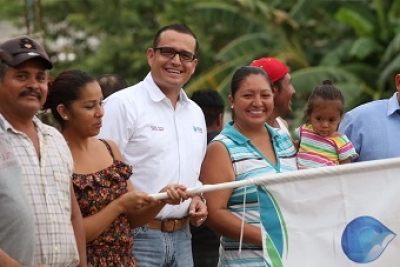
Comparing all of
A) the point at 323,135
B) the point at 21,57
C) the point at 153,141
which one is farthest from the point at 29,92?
the point at 323,135

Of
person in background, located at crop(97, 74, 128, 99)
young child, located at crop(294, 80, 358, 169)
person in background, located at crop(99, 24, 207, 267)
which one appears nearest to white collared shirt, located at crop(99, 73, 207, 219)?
person in background, located at crop(99, 24, 207, 267)

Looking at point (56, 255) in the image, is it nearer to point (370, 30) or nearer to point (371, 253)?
point (371, 253)

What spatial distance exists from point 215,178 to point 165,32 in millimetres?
1081

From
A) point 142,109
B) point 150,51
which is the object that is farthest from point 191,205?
point 150,51

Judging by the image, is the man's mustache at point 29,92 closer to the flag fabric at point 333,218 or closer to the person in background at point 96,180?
the person in background at point 96,180

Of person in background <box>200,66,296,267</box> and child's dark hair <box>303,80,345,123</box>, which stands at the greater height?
child's dark hair <box>303,80,345,123</box>

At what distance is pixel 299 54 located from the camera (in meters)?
23.4

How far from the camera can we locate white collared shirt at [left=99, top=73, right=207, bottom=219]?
6.39 metres

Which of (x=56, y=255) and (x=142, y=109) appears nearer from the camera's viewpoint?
(x=56, y=255)

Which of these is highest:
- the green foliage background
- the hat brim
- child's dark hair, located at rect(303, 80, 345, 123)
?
the green foliage background

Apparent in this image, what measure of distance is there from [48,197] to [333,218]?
1.72 meters

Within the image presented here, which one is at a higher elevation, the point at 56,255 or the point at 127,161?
the point at 127,161

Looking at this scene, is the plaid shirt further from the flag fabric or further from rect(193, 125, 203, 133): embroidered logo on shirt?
rect(193, 125, 203, 133): embroidered logo on shirt

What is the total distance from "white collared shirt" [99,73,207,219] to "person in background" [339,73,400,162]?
1.31 m
